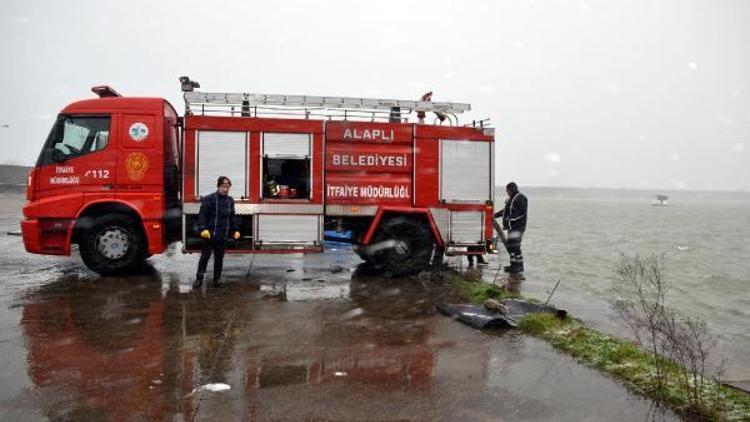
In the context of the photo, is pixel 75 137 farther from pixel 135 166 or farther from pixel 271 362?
pixel 271 362

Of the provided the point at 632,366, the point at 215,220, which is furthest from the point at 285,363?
the point at 215,220

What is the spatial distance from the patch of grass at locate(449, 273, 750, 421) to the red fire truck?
4.05m

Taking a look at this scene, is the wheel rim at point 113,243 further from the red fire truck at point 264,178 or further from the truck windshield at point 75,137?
the truck windshield at point 75,137

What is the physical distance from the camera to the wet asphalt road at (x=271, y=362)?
4.12 m

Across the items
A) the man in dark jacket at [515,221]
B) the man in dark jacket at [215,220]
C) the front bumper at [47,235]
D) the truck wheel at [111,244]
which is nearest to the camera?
the man in dark jacket at [215,220]

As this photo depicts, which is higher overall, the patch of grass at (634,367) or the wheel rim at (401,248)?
the wheel rim at (401,248)

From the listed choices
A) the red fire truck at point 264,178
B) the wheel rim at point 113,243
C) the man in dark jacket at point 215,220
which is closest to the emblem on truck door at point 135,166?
the red fire truck at point 264,178

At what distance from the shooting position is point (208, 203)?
8.67 meters

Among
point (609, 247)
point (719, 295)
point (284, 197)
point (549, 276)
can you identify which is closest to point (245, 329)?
point (284, 197)

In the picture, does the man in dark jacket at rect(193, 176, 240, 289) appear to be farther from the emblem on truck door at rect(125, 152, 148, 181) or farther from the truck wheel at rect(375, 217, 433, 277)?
the truck wheel at rect(375, 217, 433, 277)

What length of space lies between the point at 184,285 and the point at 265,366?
4485 millimetres

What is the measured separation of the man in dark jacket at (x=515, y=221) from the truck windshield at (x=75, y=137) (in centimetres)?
742

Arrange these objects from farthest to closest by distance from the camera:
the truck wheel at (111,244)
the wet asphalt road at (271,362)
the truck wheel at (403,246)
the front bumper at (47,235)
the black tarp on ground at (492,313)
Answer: the truck wheel at (403,246) < the truck wheel at (111,244) < the front bumper at (47,235) < the black tarp on ground at (492,313) < the wet asphalt road at (271,362)

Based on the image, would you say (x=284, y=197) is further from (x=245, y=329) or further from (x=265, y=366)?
(x=265, y=366)
